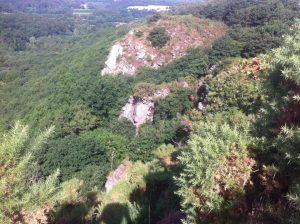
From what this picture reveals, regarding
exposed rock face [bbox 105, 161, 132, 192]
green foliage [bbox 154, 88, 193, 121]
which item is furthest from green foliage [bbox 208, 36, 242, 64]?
exposed rock face [bbox 105, 161, 132, 192]

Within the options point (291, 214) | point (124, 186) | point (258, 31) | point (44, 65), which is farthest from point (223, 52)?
point (44, 65)

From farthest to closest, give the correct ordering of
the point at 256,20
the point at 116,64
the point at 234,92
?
the point at 116,64
the point at 256,20
the point at 234,92

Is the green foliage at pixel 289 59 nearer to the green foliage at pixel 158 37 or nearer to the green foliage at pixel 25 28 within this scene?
the green foliage at pixel 158 37

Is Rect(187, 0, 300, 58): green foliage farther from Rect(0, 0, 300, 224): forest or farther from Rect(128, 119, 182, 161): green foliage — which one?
Rect(128, 119, 182, 161): green foliage

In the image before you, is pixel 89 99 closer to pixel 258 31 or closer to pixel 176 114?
pixel 176 114

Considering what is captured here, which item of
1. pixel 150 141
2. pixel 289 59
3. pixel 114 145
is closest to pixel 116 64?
pixel 114 145

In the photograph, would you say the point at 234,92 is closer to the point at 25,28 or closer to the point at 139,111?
the point at 139,111

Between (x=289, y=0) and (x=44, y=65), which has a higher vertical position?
(x=289, y=0)

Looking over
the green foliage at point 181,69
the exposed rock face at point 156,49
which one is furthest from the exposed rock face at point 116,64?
the green foliage at point 181,69
